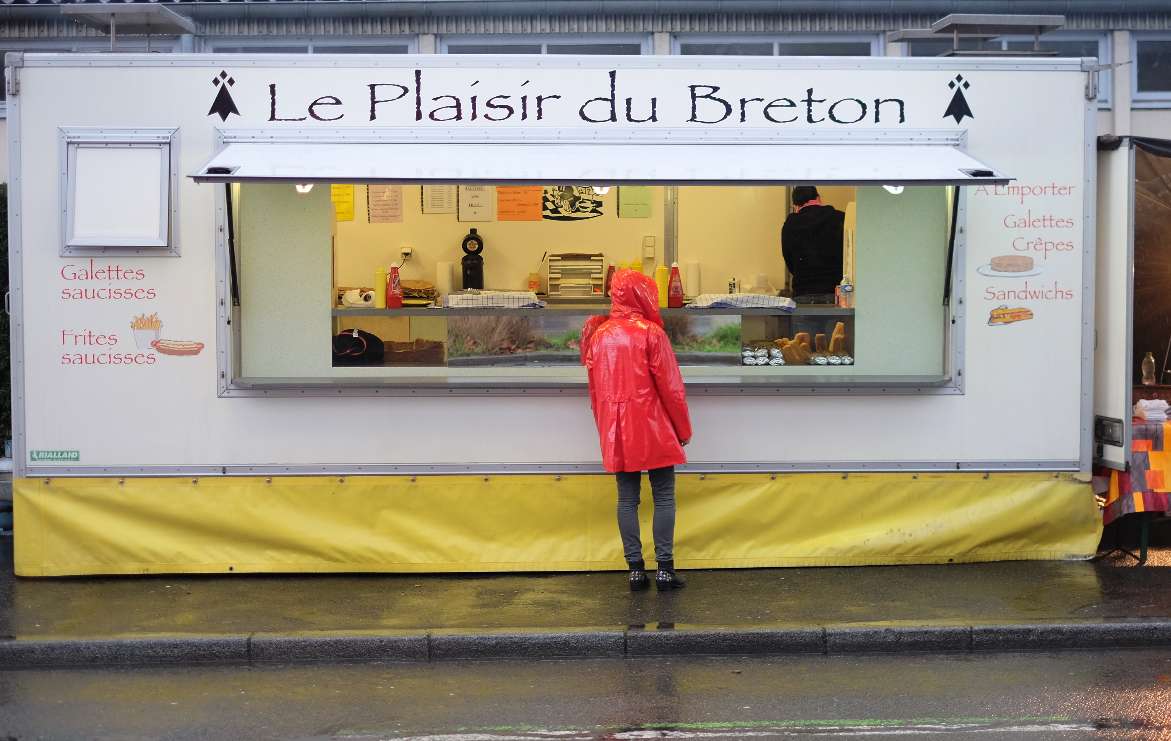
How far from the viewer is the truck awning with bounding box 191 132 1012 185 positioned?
296 inches

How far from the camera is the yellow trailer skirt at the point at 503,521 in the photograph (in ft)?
26.8

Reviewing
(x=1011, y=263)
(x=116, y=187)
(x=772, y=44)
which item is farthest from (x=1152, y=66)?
(x=116, y=187)

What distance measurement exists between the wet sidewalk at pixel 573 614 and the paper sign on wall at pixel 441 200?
2.54 meters

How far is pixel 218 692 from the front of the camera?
20.2 ft

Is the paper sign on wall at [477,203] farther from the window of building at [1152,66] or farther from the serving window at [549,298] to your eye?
the window of building at [1152,66]

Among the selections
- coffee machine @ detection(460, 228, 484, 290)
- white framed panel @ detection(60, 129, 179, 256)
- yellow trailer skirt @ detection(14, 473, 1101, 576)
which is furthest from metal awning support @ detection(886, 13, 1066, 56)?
white framed panel @ detection(60, 129, 179, 256)

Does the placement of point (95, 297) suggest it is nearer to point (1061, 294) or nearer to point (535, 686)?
point (535, 686)

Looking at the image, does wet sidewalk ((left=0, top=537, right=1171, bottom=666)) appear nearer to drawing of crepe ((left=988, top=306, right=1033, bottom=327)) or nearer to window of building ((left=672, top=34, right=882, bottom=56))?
drawing of crepe ((left=988, top=306, right=1033, bottom=327))

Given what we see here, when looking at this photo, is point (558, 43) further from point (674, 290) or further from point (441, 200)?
point (674, 290)

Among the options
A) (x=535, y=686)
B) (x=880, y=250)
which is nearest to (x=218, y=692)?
(x=535, y=686)

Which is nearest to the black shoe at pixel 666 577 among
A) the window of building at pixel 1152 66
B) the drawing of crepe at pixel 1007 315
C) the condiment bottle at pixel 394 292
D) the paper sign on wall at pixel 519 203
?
the condiment bottle at pixel 394 292

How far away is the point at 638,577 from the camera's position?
7.84 m

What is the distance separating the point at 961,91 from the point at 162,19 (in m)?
4.84

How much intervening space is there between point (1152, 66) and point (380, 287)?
8.55m
